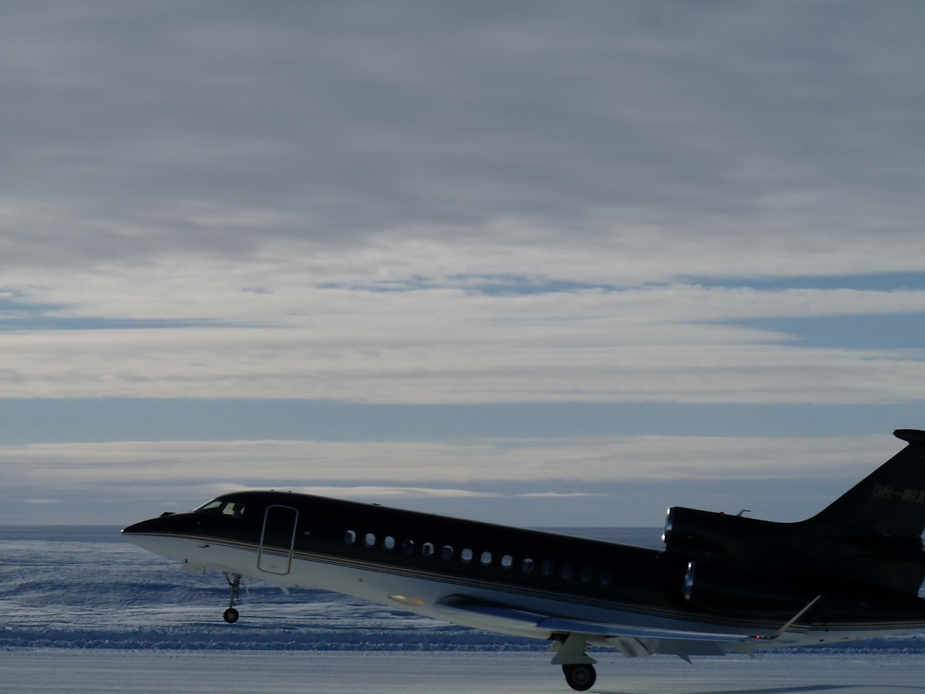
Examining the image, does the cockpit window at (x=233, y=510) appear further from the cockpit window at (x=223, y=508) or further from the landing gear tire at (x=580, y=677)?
the landing gear tire at (x=580, y=677)

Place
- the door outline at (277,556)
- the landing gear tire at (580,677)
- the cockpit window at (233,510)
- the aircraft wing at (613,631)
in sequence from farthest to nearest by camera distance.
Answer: the cockpit window at (233,510) < the door outline at (277,556) < the landing gear tire at (580,677) < the aircraft wing at (613,631)

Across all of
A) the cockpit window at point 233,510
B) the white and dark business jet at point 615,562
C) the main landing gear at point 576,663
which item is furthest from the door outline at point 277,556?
the main landing gear at point 576,663

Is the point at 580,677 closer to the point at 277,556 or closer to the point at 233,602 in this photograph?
the point at 277,556

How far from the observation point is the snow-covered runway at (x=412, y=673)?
24.4m

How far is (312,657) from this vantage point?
29.7m

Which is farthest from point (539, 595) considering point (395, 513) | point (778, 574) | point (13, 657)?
point (13, 657)

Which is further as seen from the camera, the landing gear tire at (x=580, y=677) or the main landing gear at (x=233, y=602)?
the main landing gear at (x=233, y=602)

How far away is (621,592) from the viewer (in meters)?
26.3

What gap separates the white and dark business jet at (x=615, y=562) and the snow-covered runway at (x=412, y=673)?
1444 millimetres

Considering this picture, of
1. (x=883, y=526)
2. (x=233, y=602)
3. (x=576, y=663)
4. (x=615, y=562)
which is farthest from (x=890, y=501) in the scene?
(x=233, y=602)

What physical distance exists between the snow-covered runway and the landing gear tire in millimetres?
627

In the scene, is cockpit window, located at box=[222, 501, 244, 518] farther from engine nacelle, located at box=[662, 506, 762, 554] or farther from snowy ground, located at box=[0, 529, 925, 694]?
engine nacelle, located at box=[662, 506, 762, 554]

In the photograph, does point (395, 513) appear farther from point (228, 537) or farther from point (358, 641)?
point (358, 641)

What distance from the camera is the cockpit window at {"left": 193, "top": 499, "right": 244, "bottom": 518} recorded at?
1051 inches
